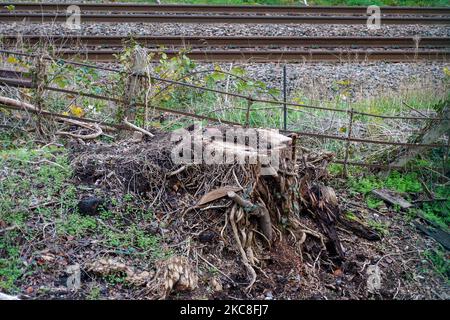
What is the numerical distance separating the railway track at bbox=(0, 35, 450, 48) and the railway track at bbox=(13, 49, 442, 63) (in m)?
0.29

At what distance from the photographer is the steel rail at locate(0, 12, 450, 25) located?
Result: 40.9 ft

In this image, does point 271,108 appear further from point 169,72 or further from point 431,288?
point 431,288

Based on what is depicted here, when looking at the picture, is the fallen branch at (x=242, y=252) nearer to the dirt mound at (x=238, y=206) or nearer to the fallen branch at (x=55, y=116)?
the dirt mound at (x=238, y=206)

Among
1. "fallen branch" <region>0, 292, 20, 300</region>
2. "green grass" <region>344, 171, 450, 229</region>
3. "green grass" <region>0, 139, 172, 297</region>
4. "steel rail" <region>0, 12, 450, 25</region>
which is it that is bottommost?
"green grass" <region>344, 171, 450, 229</region>

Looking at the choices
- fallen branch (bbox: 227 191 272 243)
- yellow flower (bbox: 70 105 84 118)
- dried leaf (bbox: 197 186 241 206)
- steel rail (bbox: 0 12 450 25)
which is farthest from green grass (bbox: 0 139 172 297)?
steel rail (bbox: 0 12 450 25)

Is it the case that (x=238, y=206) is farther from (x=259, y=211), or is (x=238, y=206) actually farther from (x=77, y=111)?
(x=77, y=111)

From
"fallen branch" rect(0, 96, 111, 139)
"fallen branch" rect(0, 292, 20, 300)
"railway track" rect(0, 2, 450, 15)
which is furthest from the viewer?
"railway track" rect(0, 2, 450, 15)

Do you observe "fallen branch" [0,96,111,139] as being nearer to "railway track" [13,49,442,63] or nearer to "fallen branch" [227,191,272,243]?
"fallen branch" [227,191,272,243]

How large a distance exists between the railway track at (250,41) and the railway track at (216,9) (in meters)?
2.10

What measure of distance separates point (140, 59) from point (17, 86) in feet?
5.43

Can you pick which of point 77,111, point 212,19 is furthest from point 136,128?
point 212,19

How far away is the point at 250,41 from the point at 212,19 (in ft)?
5.64

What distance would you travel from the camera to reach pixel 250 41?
12.1 m

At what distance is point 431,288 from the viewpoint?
589cm
